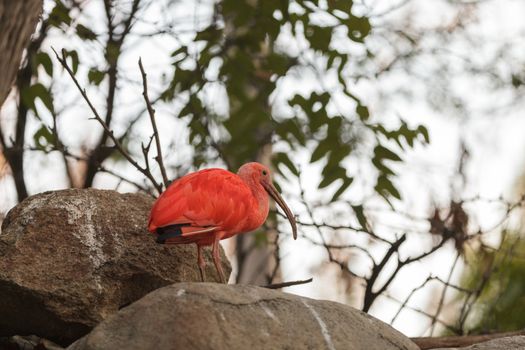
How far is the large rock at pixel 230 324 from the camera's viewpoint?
3.86 metres

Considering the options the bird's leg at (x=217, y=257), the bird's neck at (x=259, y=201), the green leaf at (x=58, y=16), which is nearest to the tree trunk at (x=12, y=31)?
the bird's leg at (x=217, y=257)

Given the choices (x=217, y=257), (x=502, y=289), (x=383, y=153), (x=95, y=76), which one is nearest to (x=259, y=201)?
(x=217, y=257)

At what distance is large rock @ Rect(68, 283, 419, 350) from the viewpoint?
3.86 metres

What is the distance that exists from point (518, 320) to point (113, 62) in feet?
13.4

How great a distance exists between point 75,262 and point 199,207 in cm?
71

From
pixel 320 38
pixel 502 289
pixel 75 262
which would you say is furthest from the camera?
pixel 502 289

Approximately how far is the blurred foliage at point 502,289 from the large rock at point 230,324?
3227mm

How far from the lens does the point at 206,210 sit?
4637 millimetres

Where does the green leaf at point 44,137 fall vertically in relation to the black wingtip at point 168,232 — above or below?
above

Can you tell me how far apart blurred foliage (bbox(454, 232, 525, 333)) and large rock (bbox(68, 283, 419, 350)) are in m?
3.23

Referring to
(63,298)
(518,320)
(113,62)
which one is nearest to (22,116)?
(113,62)

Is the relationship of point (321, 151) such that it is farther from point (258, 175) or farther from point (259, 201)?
point (259, 201)

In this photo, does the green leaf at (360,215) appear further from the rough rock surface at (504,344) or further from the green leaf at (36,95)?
the green leaf at (36,95)

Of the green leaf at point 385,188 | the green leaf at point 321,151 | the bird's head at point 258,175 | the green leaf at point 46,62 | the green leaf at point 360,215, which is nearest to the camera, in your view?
the bird's head at point 258,175
